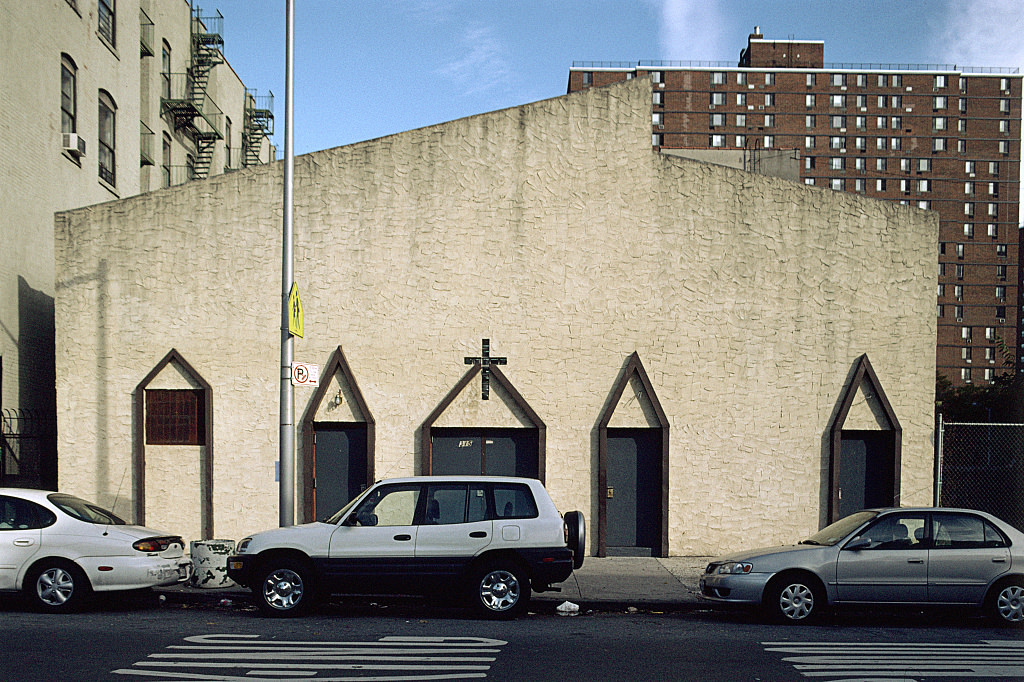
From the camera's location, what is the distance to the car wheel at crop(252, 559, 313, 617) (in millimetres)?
9555

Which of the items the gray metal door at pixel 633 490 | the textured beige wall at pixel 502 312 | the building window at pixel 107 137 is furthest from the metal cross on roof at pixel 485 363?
the building window at pixel 107 137

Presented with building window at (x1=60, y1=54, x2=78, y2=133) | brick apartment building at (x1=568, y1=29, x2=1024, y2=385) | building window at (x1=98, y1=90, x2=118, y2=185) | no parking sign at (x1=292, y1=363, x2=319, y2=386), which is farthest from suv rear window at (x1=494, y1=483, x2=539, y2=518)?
brick apartment building at (x1=568, y1=29, x2=1024, y2=385)

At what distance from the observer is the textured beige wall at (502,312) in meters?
14.0

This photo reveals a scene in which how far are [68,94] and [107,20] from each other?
3262mm

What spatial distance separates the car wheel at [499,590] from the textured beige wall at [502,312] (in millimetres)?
4440

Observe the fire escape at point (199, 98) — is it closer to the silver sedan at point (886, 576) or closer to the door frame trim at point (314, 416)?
the door frame trim at point (314, 416)

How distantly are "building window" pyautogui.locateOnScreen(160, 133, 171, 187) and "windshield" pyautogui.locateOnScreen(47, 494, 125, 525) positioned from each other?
50.3 feet

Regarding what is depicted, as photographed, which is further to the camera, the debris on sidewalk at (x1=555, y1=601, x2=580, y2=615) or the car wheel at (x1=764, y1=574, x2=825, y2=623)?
the debris on sidewalk at (x1=555, y1=601, x2=580, y2=615)

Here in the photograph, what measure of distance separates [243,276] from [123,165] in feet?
29.5

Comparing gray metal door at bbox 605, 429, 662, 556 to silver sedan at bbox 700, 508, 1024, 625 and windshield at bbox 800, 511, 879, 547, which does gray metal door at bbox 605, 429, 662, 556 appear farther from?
silver sedan at bbox 700, 508, 1024, 625

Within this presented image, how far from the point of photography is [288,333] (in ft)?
37.2

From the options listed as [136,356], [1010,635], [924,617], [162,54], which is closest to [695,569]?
[924,617]

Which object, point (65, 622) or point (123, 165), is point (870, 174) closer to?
point (123, 165)

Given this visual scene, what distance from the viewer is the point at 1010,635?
912 centimetres
